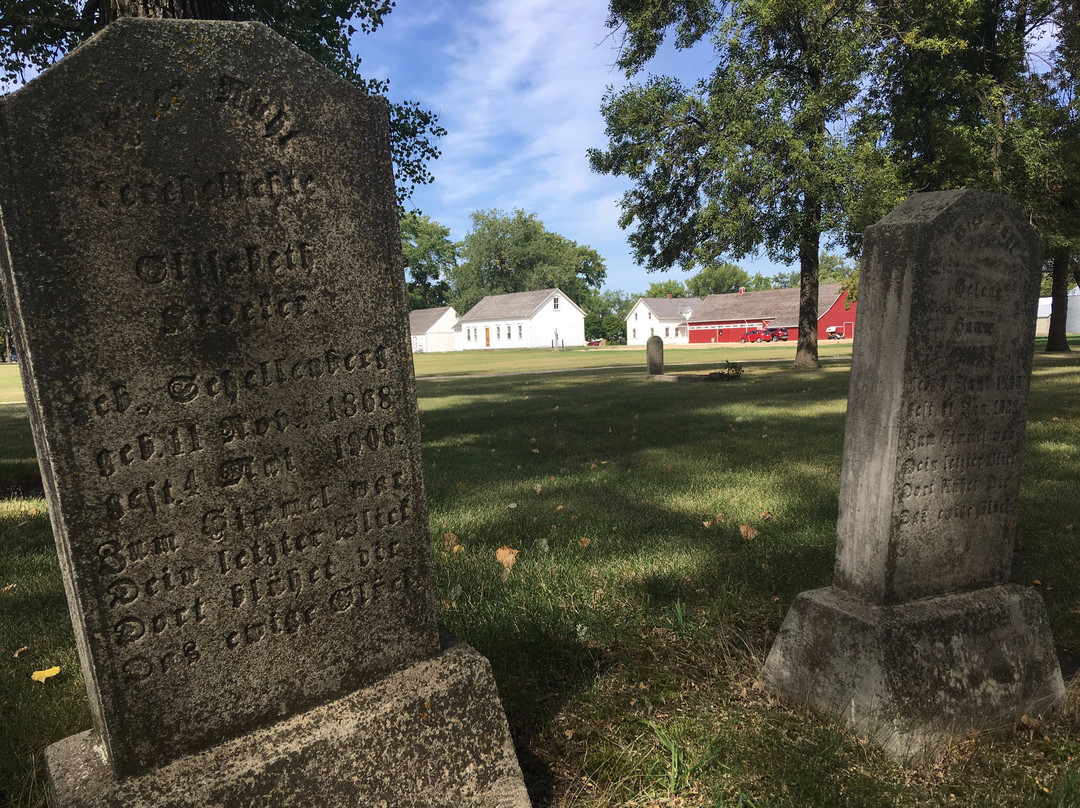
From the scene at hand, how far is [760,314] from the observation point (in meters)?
69.1

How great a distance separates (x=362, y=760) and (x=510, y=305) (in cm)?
7464

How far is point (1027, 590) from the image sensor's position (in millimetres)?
2938

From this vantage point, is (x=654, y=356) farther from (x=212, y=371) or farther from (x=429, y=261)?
(x=429, y=261)

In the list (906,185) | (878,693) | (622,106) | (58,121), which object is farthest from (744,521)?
(622,106)

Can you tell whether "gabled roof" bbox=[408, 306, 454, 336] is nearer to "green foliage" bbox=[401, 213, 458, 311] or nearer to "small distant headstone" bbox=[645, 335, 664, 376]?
"green foliage" bbox=[401, 213, 458, 311]

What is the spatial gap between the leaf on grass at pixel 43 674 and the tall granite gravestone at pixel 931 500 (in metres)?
3.17

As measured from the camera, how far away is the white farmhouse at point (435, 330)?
79250 mm

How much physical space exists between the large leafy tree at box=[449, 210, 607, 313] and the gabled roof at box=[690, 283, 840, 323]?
59.5 feet

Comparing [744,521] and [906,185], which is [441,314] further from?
[744,521]

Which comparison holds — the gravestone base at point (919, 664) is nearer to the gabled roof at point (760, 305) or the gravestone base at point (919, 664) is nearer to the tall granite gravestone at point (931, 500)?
the tall granite gravestone at point (931, 500)

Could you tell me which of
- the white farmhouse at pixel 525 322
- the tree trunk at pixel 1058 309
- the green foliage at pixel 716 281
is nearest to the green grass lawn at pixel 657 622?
the tree trunk at pixel 1058 309

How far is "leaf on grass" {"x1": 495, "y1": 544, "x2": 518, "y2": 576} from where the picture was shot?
4173mm

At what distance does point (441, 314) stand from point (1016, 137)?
223ft

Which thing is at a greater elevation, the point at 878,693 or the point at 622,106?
the point at 622,106
